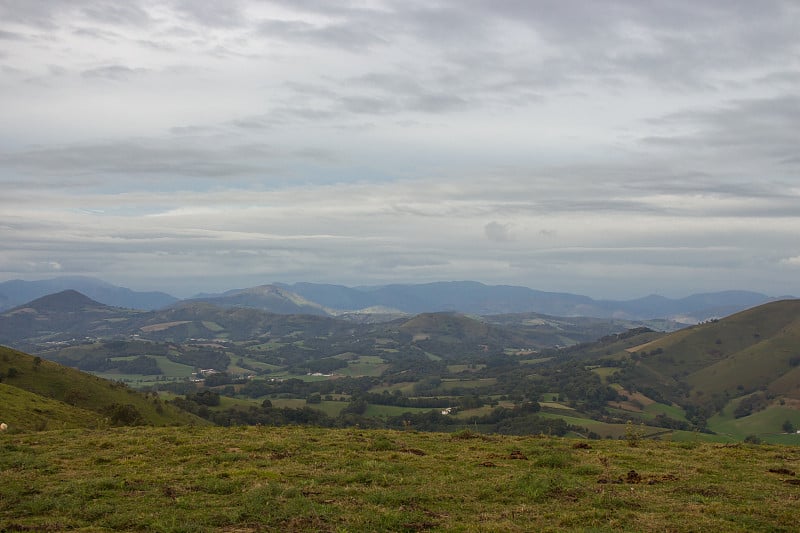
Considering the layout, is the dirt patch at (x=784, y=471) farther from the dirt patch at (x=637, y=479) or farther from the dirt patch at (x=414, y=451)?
the dirt patch at (x=414, y=451)

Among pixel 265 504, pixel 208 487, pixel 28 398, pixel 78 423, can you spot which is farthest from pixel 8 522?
pixel 28 398

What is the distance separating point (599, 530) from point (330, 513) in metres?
7.65

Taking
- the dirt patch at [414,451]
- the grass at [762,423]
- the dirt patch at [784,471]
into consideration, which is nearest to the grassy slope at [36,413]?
the dirt patch at [414,451]

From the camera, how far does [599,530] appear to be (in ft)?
49.9

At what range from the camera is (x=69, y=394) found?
77438 mm

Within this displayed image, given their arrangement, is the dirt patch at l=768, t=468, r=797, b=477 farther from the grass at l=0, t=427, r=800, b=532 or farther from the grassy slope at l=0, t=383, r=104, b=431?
the grassy slope at l=0, t=383, r=104, b=431

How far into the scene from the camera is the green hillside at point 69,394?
178 ft

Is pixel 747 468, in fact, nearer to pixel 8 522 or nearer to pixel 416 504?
pixel 416 504

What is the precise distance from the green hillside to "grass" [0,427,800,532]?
88.3ft

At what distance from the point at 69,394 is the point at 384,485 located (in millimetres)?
73021

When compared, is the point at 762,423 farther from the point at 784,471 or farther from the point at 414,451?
the point at 414,451

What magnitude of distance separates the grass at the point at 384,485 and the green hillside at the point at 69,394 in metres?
26.9

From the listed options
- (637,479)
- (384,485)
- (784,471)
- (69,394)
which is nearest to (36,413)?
(69,394)

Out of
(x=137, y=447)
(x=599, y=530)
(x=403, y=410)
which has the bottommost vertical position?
(x=403, y=410)
